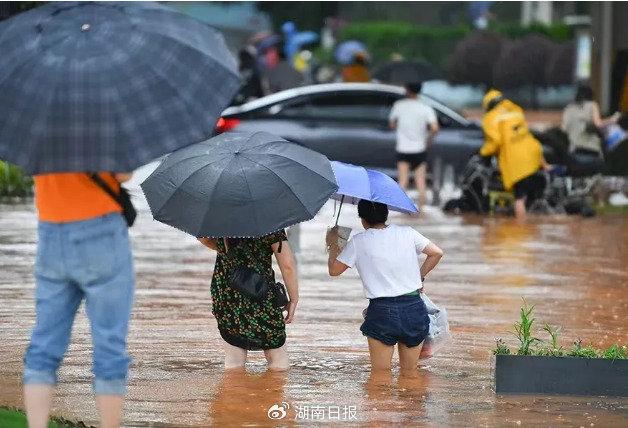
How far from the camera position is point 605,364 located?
9078 mm

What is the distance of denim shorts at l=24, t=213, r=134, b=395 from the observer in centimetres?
713

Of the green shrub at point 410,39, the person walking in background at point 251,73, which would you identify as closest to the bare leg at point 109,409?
the person walking in background at point 251,73

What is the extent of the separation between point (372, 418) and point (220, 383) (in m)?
1.21

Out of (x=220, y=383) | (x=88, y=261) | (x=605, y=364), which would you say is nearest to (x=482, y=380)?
(x=605, y=364)

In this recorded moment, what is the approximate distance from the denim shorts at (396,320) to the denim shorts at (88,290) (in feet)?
8.08

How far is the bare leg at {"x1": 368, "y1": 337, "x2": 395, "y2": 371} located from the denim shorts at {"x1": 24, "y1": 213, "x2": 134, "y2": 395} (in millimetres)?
2586

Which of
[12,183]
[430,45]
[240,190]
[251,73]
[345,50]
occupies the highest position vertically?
[430,45]

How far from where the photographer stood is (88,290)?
7.18 metres

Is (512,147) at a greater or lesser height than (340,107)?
lesser

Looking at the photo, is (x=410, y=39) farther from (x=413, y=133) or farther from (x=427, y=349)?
(x=427, y=349)

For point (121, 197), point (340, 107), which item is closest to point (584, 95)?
point (340, 107)

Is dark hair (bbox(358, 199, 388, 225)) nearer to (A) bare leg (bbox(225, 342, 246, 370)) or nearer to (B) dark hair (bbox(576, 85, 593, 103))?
(A) bare leg (bbox(225, 342, 246, 370))

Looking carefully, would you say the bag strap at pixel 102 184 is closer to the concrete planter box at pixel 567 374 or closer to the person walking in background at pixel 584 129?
the concrete planter box at pixel 567 374

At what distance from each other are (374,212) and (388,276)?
1.27 ft
